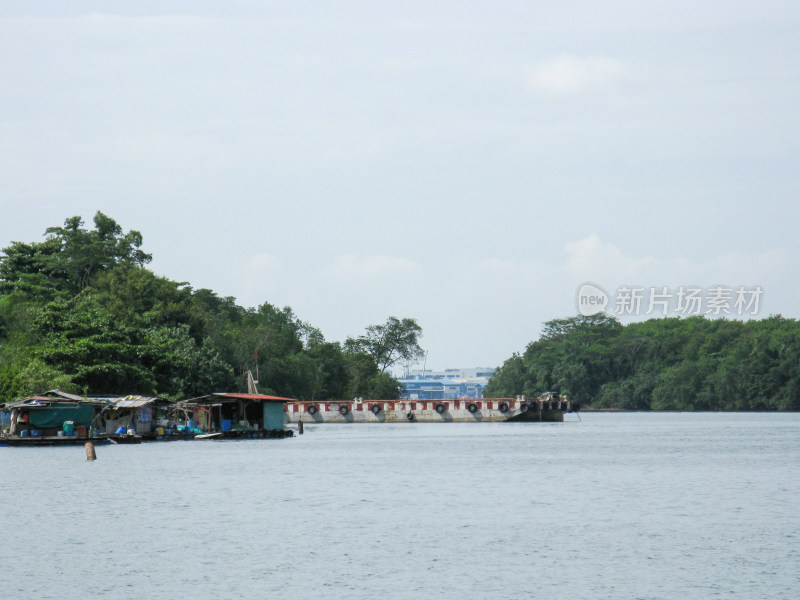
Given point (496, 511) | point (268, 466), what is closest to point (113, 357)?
point (268, 466)

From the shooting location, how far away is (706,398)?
517ft

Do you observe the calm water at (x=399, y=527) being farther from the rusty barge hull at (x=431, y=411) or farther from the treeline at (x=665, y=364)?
the treeline at (x=665, y=364)

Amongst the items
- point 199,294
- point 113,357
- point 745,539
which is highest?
point 199,294

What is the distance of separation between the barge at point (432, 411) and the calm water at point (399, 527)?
63313 millimetres

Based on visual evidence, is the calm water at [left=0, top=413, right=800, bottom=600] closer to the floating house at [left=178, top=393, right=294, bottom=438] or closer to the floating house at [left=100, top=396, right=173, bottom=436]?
the floating house at [left=100, top=396, right=173, bottom=436]

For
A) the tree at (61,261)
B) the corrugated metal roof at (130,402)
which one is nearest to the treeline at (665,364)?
the tree at (61,261)

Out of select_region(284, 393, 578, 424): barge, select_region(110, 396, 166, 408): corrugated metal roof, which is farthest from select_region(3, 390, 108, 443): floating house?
select_region(284, 393, 578, 424): barge

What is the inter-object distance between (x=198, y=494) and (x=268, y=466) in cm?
1251

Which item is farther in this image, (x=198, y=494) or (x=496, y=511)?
(x=198, y=494)

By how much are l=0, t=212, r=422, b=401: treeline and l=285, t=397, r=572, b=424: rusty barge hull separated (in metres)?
2.93

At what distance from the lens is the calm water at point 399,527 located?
76.3 ft

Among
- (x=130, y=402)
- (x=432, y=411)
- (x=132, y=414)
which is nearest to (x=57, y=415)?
(x=130, y=402)

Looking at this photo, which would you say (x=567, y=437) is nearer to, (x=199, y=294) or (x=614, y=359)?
(x=199, y=294)

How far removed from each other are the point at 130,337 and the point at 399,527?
50170 mm
